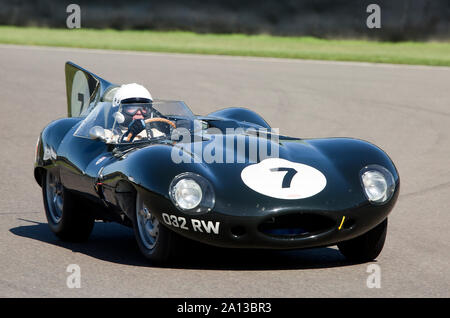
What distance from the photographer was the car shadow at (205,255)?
556cm

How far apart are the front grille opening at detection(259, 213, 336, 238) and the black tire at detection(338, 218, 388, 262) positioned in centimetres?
50

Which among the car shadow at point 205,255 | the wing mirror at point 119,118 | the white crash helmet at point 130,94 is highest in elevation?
the white crash helmet at point 130,94

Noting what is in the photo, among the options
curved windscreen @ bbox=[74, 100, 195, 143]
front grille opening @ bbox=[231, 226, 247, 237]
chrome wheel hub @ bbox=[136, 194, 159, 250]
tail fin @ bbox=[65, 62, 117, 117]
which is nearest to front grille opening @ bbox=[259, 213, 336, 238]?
front grille opening @ bbox=[231, 226, 247, 237]

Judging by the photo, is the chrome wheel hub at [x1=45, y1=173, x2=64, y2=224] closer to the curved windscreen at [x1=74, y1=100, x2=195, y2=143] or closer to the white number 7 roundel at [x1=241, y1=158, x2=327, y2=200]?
the curved windscreen at [x1=74, y1=100, x2=195, y2=143]

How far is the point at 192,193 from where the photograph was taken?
5258mm

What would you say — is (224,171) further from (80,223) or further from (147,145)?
(80,223)

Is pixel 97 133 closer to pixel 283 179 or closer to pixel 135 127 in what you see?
pixel 135 127

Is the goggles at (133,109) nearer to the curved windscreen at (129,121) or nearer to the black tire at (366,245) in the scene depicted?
the curved windscreen at (129,121)

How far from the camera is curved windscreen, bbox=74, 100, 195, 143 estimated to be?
660 centimetres

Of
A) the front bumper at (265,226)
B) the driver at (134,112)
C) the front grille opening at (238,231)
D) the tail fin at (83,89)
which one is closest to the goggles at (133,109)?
the driver at (134,112)

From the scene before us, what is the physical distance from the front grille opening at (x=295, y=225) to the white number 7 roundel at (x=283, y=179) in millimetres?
138

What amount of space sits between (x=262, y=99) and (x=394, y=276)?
10831 millimetres

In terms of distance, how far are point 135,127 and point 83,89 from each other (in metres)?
1.97
